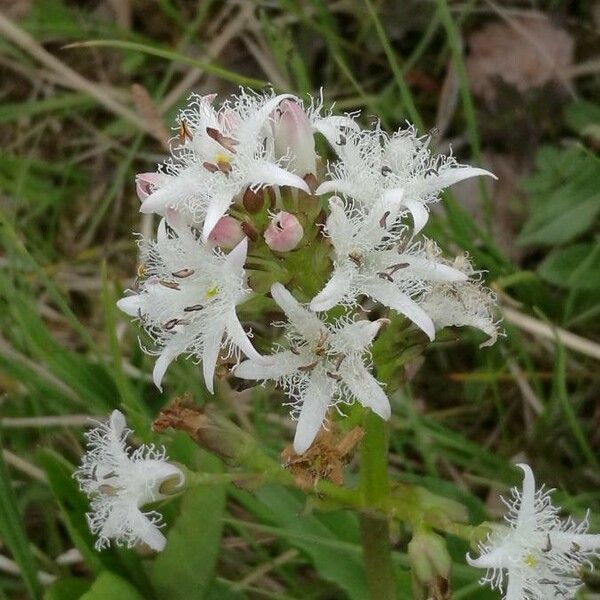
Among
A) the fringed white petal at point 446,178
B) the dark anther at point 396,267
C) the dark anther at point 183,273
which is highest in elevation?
the fringed white petal at point 446,178

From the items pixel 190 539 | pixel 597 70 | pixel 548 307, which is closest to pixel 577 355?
pixel 548 307

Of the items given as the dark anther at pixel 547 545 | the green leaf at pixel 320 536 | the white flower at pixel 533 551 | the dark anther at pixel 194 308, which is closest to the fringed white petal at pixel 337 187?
the dark anther at pixel 194 308

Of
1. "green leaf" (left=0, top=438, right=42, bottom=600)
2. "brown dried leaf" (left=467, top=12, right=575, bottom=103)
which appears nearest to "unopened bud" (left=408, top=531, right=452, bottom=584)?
"green leaf" (left=0, top=438, right=42, bottom=600)

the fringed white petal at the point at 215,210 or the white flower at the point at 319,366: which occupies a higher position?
the fringed white petal at the point at 215,210

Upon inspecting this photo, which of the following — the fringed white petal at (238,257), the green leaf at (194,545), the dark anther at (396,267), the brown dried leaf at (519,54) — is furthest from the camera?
the brown dried leaf at (519,54)

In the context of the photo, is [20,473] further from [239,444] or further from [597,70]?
[597,70]

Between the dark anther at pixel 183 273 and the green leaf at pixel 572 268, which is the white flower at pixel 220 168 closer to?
the dark anther at pixel 183 273

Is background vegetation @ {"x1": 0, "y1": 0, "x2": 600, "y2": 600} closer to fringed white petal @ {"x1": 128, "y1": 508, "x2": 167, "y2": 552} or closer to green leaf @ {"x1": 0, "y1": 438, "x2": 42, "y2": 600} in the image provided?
green leaf @ {"x1": 0, "y1": 438, "x2": 42, "y2": 600}
